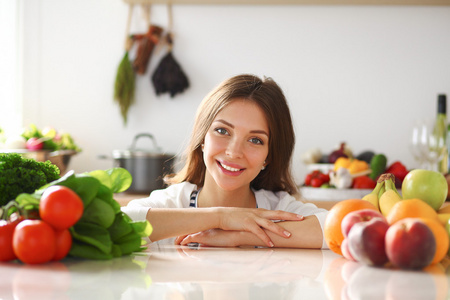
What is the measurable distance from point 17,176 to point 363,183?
58.9 inches

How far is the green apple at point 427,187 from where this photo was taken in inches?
35.6

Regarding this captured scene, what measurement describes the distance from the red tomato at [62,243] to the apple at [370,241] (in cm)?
36

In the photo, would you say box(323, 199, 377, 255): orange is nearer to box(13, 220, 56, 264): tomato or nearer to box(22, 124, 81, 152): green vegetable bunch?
box(13, 220, 56, 264): tomato

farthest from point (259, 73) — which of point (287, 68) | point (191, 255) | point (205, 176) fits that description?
point (191, 255)

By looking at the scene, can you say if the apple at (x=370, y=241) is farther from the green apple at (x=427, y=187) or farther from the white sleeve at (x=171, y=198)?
the white sleeve at (x=171, y=198)

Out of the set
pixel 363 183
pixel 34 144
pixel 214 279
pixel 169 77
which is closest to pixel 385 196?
pixel 214 279

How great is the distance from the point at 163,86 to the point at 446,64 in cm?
142

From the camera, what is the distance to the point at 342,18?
9.02 feet

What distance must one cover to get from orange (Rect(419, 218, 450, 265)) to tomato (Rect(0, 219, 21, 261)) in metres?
0.53

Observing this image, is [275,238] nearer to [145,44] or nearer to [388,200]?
[388,200]

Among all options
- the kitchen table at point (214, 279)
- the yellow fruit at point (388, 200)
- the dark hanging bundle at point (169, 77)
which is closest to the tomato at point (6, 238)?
the kitchen table at point (214, 279)

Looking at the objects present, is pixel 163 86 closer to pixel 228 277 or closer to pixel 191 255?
pixel 191 255

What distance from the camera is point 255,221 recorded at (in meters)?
1.01

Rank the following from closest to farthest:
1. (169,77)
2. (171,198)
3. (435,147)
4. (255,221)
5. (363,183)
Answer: (255,221) < (171,198) < (363,183) < (435,147) < (169,77)
